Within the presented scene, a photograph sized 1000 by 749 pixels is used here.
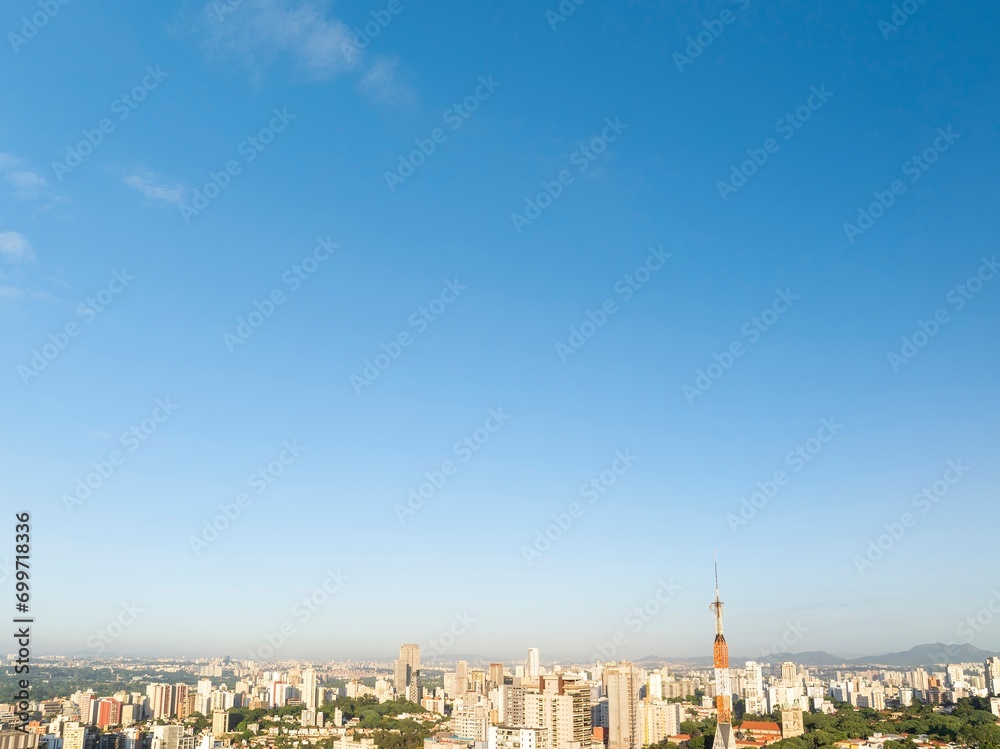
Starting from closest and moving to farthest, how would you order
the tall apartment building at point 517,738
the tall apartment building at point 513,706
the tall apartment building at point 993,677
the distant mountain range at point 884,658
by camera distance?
the tall apartment building at point 517,738 → the tall apartment building at point 513,706 → the tall apartment building at point 993,677 → the distant mountain range at point 884,658

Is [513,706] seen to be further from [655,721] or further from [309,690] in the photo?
[309,690]

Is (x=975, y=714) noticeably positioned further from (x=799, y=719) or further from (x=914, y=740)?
(x=799, y=719)

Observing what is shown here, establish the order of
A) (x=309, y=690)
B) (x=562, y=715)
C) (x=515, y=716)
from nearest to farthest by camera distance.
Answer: (x=562, y=715)
(x=515, y=716)
(x=309, y=690)

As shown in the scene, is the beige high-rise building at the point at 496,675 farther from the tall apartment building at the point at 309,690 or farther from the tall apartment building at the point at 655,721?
the tall apartment building at the point at 655,721

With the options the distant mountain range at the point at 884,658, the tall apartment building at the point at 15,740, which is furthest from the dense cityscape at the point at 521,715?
the distant mountain range at the point at 884,658

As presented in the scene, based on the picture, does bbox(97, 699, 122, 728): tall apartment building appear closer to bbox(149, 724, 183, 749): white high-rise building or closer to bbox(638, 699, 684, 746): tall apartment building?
bbox(149, 724, 183, 749): white high-rise building

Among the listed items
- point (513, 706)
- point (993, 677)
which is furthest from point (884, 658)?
point (513, 706)
